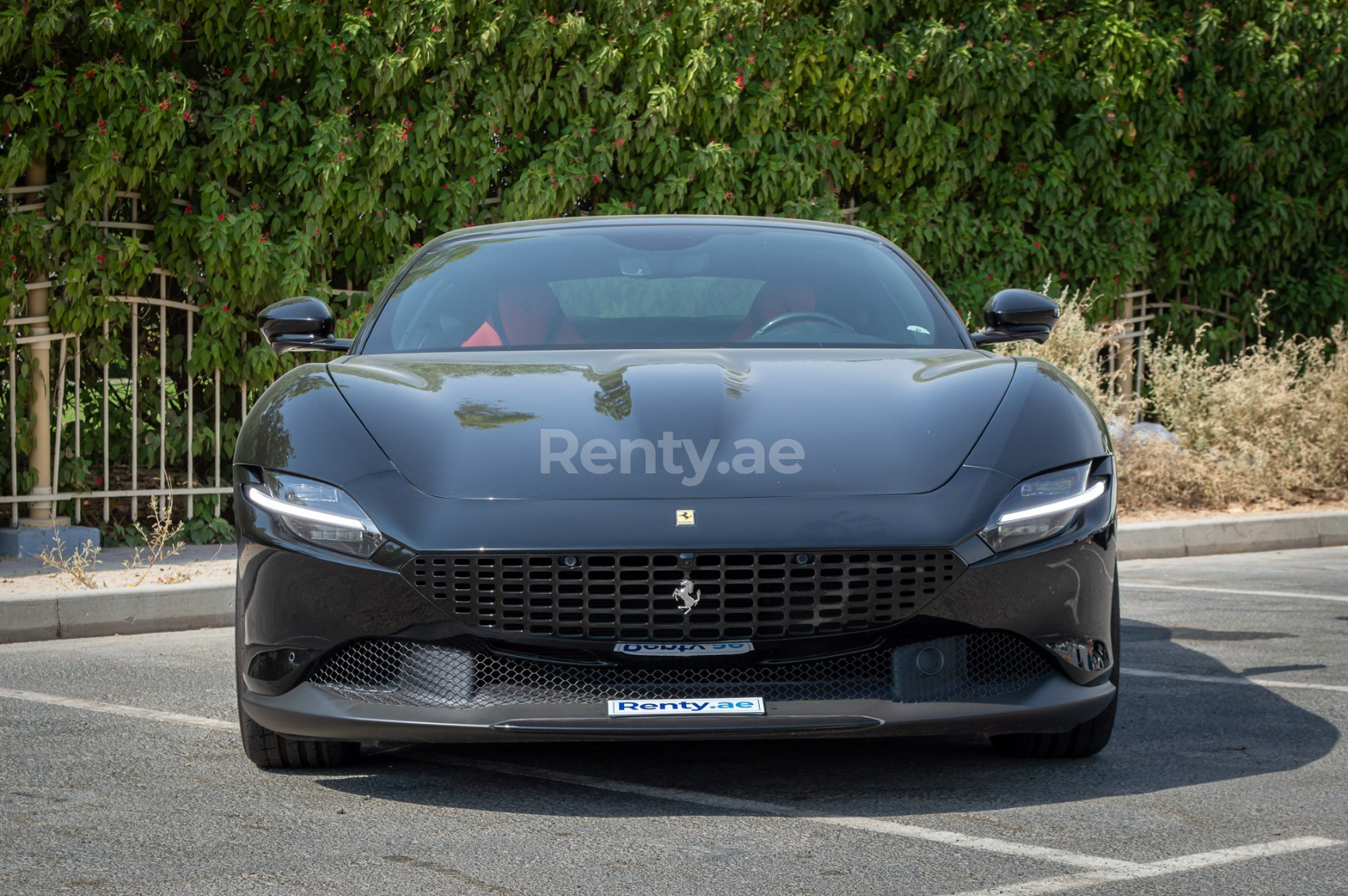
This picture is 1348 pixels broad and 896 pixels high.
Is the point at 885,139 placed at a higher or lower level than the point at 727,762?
higher

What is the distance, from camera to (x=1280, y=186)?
1406 centimetres

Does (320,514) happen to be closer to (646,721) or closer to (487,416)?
(487,416)

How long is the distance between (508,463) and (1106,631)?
1504mm

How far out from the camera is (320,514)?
12.7 feet

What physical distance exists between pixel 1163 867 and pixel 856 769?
1.05 metres

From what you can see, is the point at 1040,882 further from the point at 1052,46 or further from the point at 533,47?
the point at 1052,46

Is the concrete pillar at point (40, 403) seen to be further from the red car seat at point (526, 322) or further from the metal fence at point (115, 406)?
the red car seat at point (526, 322)

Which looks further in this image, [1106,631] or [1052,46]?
[1052,46]

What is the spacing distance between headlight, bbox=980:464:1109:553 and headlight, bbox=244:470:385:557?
1.41 meters

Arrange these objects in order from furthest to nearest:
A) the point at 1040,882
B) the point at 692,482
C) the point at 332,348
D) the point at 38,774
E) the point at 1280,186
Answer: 1. the point at 1280,186
2. the point at 332,348
3. the point at 38,774
4. the point at 692,482
5. the point at 1040,882

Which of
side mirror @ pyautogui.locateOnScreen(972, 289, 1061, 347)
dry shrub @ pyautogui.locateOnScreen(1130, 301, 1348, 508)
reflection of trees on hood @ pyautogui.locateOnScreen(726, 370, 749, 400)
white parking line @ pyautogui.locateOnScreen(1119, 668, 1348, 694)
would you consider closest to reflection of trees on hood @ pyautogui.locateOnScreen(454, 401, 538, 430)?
reflection of trees on hood @ pyautogui.locateOnScreen(726, 370, 749, 400)

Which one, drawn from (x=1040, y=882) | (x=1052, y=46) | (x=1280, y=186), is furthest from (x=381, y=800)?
(x=1280, y=186)

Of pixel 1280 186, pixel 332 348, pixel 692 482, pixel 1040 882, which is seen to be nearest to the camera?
pixel 1040 882

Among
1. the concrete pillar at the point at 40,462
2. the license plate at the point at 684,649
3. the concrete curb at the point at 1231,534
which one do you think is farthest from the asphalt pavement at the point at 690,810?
the concrete curb at the point at 1231,534
